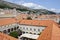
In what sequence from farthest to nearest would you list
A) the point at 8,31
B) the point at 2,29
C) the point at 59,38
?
1. the point at 8,31
2. the point at 2,29
3. the point at 59,38

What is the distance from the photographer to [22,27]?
1984 inches

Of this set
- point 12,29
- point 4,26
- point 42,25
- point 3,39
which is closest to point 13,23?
point 12,29

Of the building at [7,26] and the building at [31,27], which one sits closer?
the building at [7,26]

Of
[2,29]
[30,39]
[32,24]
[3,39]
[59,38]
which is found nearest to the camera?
[59,38]

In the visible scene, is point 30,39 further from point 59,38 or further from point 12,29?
point 59,38

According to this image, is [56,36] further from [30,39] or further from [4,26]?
[4,26]

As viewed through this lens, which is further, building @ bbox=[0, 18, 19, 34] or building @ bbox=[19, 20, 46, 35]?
building @ bbox=[19, 20, 46, 35]

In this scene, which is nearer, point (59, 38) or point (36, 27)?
point (59, 38)

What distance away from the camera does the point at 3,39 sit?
77.6ft

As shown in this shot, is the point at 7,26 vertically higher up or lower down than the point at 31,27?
higher up

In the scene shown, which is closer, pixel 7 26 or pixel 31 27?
pixel 7 26

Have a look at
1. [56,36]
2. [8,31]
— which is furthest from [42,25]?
[56,36]

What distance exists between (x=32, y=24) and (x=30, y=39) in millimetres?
14001

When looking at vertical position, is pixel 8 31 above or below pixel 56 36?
below
